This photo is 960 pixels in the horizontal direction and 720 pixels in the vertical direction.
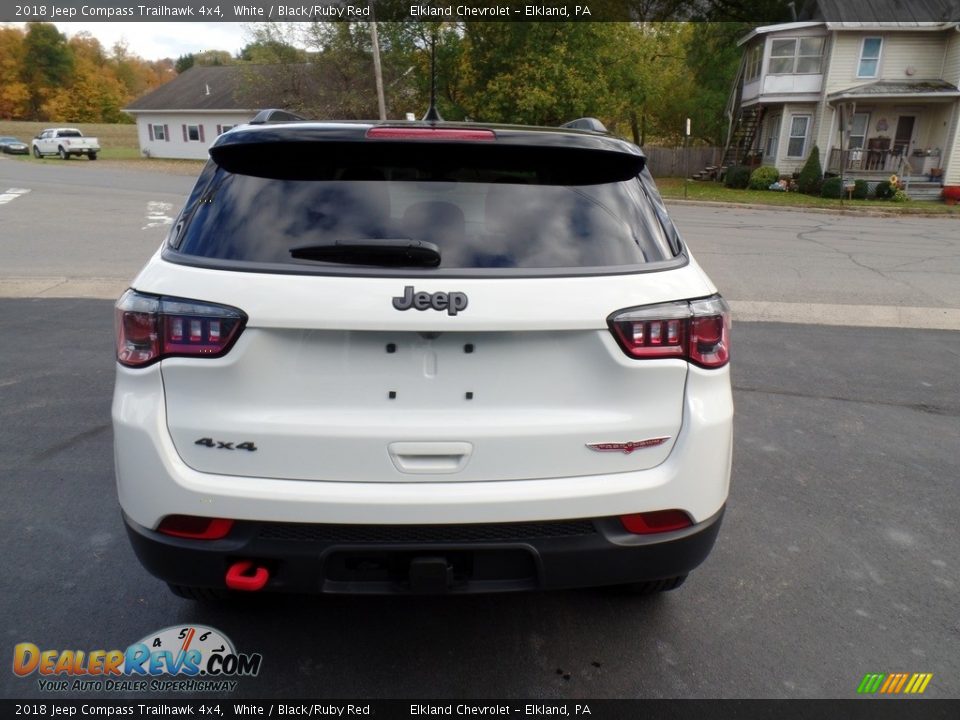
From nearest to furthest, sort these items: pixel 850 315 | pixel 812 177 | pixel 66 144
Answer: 1. pixel 850 315
2. pixel 812 177
3. pixel 66 144

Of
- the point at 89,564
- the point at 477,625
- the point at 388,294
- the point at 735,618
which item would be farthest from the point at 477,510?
the point at 89,564

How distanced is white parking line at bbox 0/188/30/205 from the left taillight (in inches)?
727

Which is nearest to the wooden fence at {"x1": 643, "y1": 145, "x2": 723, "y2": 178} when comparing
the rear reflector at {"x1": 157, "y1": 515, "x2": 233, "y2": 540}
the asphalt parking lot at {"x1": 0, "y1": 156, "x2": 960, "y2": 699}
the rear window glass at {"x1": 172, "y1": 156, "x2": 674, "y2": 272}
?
the asphalt parking lot at {"x1": 0, "y1": 156, "x2": 960, "y2": 699}

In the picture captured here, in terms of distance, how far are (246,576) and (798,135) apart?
34.0 meters

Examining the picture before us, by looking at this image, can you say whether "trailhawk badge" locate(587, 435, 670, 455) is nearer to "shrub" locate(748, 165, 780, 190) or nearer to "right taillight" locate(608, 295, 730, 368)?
"right taillight" locate(608, 295, 730, 368)

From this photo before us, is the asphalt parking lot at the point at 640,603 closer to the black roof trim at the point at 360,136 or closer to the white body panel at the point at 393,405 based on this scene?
the white body panel at the point at 393,405

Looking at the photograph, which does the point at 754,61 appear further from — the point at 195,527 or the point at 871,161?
the point at 195,527

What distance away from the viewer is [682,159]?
37875 millimetres

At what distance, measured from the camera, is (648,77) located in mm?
30859

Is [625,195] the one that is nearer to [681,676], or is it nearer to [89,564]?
[681,676]

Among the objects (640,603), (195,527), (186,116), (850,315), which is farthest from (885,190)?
(186,116)

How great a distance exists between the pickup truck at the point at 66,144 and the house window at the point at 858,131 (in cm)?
4111

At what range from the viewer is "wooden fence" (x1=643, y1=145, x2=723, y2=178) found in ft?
124

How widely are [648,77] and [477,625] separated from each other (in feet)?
107
